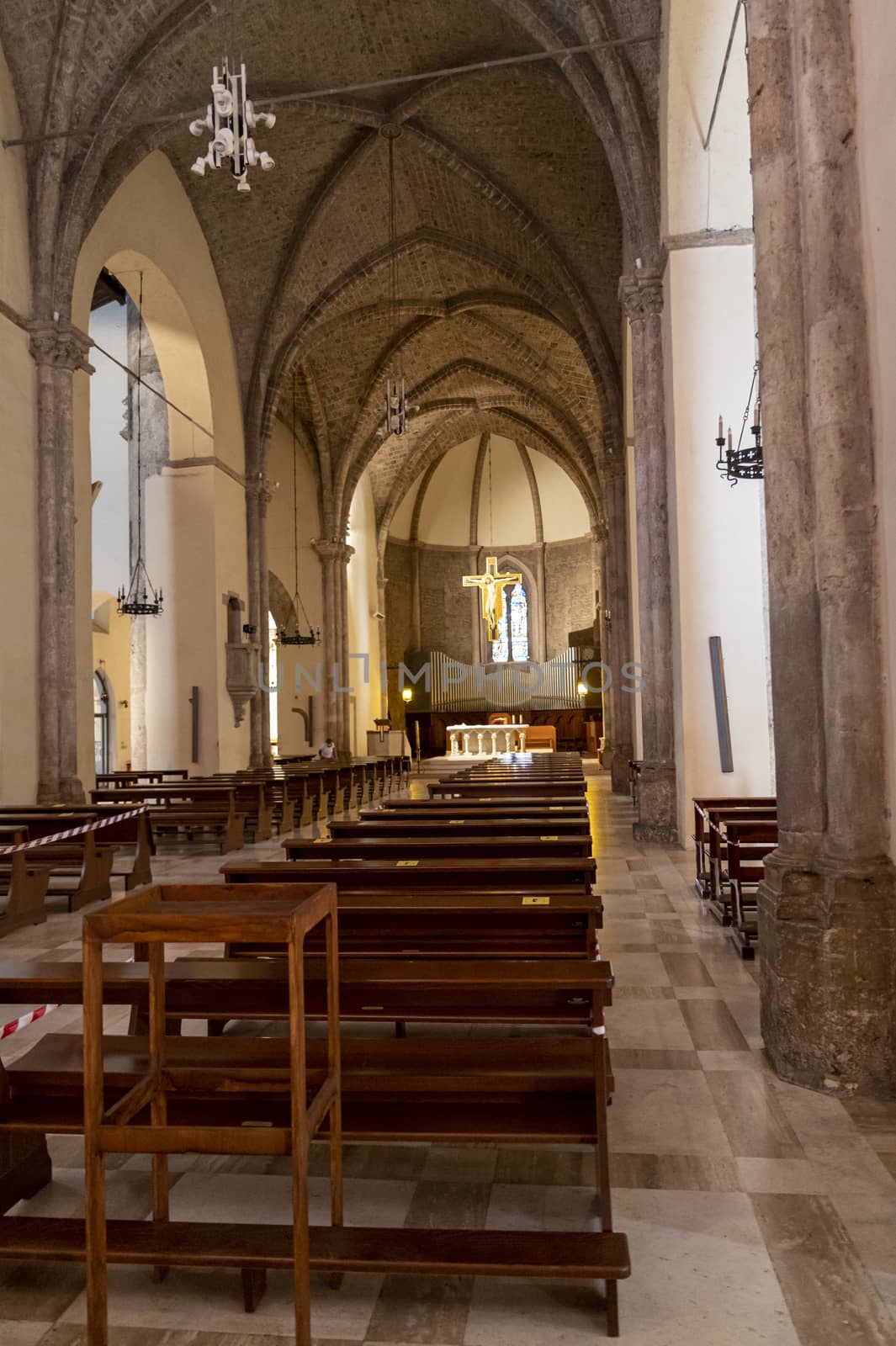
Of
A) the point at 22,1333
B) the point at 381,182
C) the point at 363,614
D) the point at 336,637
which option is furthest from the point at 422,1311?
the point at 363,614

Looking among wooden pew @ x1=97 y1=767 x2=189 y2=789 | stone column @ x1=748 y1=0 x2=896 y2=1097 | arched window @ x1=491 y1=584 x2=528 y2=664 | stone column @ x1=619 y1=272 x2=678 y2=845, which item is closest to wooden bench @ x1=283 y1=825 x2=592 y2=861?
stone column @ x1=748 y1=0 x2=896 y2=1097

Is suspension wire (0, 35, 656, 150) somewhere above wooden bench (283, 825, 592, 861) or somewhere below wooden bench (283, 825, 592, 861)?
above

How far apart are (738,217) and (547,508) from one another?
25210 millimetres

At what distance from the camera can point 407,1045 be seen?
9.93 ft

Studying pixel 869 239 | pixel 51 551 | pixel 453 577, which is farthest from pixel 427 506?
pixel 869 239

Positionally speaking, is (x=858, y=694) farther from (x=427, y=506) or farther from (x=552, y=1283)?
(x=427, y=506)

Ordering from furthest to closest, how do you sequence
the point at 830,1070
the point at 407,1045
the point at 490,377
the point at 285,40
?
the point at 490,377 < the point at 285,40 < the point at 830,1070 < the point at 407,1045

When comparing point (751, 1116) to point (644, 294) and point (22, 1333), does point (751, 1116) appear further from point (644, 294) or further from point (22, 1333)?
point (644, 294)

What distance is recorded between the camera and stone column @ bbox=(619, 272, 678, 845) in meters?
11.0

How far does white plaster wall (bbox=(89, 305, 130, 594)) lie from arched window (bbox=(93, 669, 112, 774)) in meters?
2.77

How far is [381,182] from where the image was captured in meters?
18.5

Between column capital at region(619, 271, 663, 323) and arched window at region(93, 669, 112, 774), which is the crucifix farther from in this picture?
column capital at region(619, 271, 663, 323)

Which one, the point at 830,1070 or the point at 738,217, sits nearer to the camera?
the point at 830,1070

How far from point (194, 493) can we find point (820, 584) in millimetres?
15325
